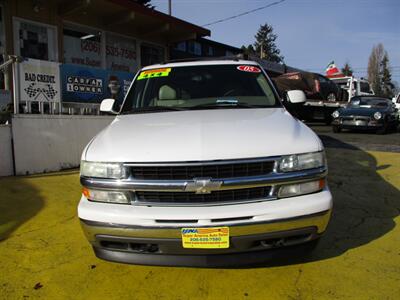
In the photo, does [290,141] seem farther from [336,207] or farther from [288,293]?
[336,207]

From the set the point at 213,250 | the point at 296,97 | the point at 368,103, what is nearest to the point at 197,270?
the point at 213,250

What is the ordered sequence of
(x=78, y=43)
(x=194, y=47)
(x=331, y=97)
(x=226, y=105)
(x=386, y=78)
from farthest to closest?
(x=386, y=78) < (x=194, y=47) < (x=331, y=97) < (x=78, y=43) < (x=226, y=105)

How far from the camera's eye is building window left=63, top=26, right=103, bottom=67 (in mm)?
11106

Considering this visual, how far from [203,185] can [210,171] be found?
0.11m

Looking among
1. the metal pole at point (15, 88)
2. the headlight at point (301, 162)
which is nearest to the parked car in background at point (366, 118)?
the metal pole at point (15, 88)

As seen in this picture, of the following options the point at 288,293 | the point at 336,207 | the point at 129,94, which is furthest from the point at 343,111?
the point at 288,293

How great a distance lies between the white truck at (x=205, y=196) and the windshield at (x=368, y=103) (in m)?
11.6

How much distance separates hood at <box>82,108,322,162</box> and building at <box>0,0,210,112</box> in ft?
13.3

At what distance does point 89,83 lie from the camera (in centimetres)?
767

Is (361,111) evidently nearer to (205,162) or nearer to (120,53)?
(120,53)

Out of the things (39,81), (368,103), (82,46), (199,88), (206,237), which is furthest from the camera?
(368,103)

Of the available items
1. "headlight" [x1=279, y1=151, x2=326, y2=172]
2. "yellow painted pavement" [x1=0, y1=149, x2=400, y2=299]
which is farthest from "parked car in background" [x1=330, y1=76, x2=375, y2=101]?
"headlight" [x1=279, y1=151, x2=326, y2=172]

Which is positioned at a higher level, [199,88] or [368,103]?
[368,103]

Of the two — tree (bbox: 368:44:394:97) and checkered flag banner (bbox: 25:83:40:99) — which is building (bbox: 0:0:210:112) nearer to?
checkered flag banner (bbox: 25:83:40:99)
